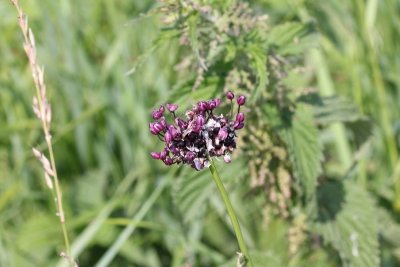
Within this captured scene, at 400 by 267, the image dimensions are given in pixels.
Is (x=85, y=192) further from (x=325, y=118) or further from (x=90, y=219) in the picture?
(x=325, y=118)

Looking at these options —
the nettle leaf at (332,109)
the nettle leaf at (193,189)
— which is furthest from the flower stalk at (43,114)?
the nettle leaf at (332,109)

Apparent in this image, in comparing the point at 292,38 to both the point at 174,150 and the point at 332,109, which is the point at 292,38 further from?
the point at 174,150

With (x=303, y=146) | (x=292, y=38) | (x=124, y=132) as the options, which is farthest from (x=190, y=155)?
(x=124, y=132)

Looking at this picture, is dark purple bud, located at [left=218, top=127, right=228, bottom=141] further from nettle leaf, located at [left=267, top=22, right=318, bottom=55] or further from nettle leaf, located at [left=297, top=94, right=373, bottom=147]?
nettle leaf, located at [left=297, top=94, right=373, bottom=147]

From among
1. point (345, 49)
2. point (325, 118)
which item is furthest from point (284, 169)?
point (345, 49)

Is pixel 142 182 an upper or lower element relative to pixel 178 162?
lower

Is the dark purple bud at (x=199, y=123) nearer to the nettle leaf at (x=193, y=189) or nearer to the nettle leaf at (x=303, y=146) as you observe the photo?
the nettle leaf at (x=303, y=146)
